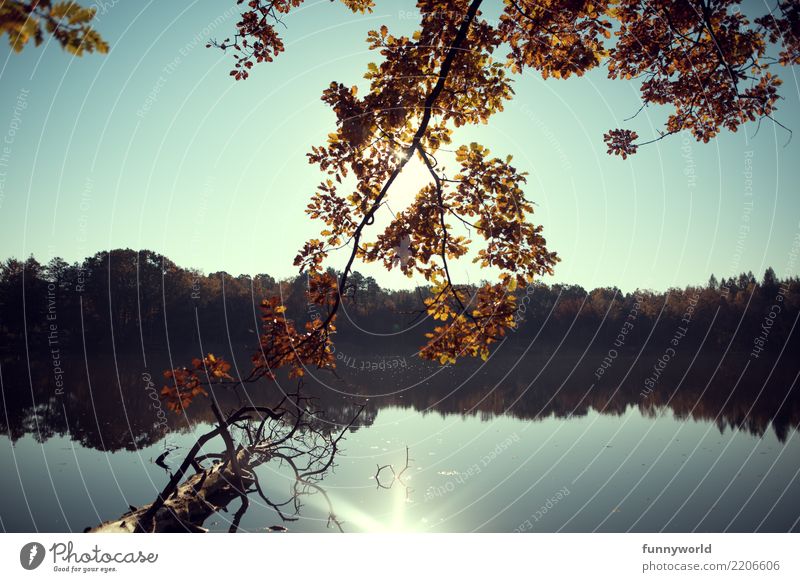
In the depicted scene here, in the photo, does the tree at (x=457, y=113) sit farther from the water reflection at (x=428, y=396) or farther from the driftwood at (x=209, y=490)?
the water reflection at (x=428, y=396)

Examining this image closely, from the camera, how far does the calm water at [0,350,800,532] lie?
1022cm

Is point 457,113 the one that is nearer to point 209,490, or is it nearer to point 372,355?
point 209,490

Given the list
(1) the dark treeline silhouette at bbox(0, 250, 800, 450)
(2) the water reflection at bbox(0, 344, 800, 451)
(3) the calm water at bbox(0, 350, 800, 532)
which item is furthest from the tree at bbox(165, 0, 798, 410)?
(2) the water reflection at bbox(0, 344, 800, 451)

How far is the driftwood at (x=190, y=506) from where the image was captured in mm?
5481

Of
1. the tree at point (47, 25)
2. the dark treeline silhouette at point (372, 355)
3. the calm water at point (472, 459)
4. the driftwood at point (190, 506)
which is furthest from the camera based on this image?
the dark treeline silhouette at point (372, 355)

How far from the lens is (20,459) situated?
1324 centimetres

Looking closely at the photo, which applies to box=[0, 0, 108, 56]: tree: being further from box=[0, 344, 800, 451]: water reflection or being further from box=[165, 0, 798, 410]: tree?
box=[0, 344, 800, 451]: water reflection

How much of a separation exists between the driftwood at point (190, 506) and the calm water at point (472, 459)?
16.1 inches
